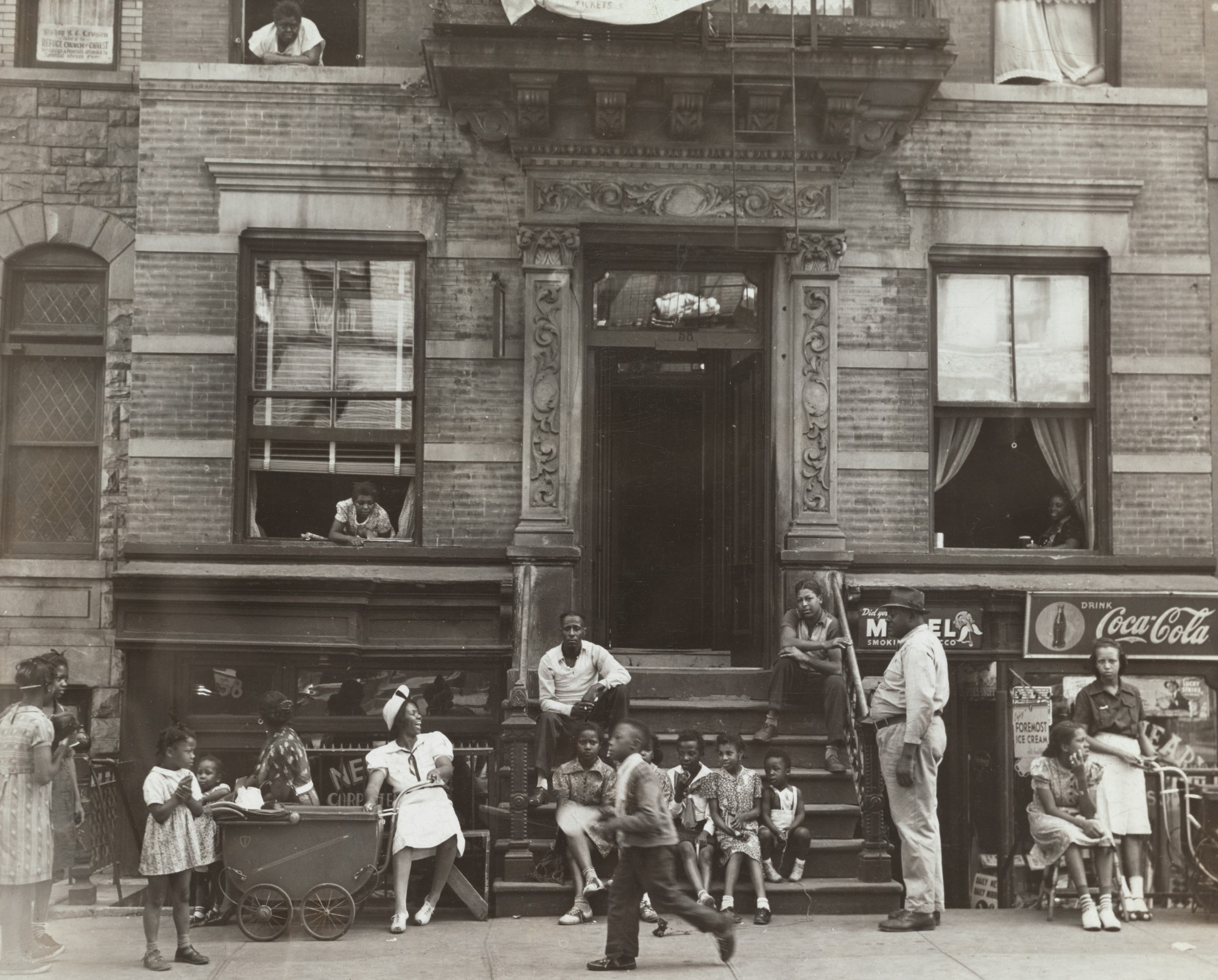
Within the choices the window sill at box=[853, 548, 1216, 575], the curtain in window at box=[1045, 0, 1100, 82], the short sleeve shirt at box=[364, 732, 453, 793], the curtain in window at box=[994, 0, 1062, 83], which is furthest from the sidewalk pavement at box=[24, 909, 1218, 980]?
the curtain in window at box=[1045, 0, 1100, 82]

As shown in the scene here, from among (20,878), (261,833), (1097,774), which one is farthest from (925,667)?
(20,878)

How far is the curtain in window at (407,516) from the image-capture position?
12.7 metres

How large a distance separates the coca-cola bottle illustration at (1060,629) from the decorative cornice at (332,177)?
635 cm

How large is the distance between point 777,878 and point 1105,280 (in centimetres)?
633

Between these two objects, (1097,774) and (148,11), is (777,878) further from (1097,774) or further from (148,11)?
(148,11)

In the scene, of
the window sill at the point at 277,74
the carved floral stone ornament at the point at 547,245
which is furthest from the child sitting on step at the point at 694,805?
the window sill at the point at 277,74

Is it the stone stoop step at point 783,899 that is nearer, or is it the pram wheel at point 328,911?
the pram wheel at point 328,911

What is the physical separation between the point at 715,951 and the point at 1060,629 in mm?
5016

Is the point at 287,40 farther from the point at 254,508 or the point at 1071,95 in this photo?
the point at 1071,95

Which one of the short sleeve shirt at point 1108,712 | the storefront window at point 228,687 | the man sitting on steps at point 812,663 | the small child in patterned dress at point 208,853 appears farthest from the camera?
the storefront window at point 228,687

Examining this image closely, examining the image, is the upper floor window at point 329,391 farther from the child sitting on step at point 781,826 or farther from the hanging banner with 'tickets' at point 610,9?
the child sitting on step at point 781,826

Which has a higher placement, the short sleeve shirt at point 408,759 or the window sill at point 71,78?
the window sill at point 71,78

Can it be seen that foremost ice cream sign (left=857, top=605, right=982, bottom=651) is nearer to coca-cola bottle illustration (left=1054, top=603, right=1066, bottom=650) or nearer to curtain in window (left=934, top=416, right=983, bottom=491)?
coca-cola bottle illustration (left=1054, top=603, right=1066, bottom=650)

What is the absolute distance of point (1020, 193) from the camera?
1292 cm
